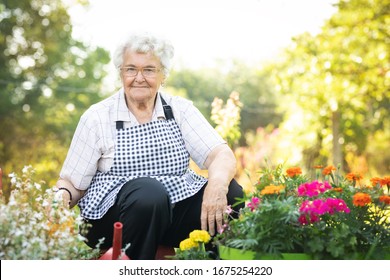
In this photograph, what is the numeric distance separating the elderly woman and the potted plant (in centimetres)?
32

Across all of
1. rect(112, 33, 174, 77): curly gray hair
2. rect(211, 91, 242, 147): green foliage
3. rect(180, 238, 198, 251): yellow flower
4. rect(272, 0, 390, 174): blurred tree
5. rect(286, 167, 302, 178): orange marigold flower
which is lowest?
rect(180, 238, 198, 251): yellow flower

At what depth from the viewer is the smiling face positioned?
2.37 metres

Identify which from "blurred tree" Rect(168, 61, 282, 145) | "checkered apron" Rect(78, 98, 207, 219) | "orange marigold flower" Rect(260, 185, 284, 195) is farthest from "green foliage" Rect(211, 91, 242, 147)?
"blurred tree" Rect(168, 61, 282, 145)

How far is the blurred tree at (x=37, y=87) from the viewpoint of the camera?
30.5ft

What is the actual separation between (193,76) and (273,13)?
1140 cm

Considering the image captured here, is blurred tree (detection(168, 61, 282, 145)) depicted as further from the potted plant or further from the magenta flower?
the magenta flower

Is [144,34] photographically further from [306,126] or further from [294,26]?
[306,126]

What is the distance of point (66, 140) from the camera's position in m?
10.6

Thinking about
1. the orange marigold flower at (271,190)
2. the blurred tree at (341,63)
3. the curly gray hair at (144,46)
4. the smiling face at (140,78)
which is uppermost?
the blurred tree at (341,63)

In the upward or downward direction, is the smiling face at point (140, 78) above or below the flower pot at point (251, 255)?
above

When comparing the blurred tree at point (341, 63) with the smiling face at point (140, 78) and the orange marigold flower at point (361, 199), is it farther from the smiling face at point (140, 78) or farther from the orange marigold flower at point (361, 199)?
the orange marigold flower at point (361, 199)

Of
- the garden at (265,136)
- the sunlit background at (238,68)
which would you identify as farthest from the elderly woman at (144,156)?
the sunlit background at (238,68)

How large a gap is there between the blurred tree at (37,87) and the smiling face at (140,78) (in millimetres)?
6418
